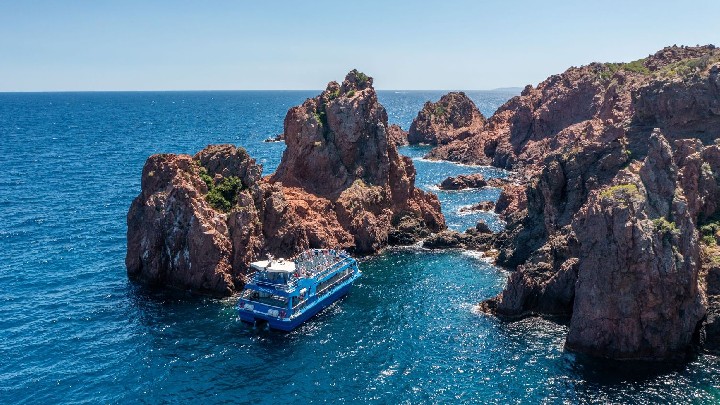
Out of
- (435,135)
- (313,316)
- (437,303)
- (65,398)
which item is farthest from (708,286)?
(435,135)

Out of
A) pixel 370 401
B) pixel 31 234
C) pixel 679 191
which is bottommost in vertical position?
pixel 370 401

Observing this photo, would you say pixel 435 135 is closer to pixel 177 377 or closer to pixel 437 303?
pixel 437 303

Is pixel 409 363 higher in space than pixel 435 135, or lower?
lower

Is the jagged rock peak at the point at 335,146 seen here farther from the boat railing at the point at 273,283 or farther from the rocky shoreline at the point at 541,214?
the boat railing at the point at 273,283

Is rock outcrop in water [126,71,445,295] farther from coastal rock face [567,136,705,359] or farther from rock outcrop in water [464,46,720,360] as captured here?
coastal rock face [567,136,705,359]

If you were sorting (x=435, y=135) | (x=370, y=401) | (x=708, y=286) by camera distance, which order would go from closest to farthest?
1. (x=370, y=401)
2. (x=708, y=286)
3. (x=435, y=135)

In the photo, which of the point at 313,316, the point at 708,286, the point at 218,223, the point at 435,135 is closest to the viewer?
the point at 708,286
